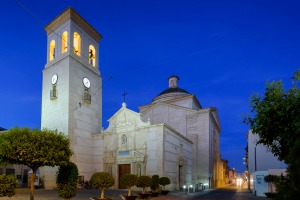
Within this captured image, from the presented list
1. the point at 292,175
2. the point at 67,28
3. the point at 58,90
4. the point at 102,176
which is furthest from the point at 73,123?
the point at 292,175

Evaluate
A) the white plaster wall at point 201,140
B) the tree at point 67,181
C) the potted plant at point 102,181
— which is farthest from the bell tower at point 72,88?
the tree at point 67,181

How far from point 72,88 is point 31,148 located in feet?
77.3

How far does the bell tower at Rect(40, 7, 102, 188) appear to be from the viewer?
37222 millimetres

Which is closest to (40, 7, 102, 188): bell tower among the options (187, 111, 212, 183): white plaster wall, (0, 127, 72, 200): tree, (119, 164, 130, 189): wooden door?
(119, 164, 130, 189): wooden door

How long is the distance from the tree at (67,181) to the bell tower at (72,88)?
21.0 meters

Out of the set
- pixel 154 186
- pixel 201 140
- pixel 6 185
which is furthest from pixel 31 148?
pixel 201 140

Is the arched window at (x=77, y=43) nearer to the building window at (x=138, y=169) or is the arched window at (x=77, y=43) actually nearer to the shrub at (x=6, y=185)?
the building window at (x=138, y=169)

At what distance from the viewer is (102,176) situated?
18109 millimetres

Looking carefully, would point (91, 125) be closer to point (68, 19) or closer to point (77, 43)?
point (77, 43)

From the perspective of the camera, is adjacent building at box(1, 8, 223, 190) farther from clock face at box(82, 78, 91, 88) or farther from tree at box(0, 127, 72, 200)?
tree at box(0, 127, 72, 200)

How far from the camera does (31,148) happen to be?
1485cm

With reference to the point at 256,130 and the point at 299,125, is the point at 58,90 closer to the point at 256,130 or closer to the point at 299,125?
the point at 256,130

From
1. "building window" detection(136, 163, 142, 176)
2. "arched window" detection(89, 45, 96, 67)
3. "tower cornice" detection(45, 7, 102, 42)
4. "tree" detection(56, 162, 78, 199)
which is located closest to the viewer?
Answer: "tree" detection(56, 162, 78, 199)

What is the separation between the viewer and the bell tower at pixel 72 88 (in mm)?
37222
